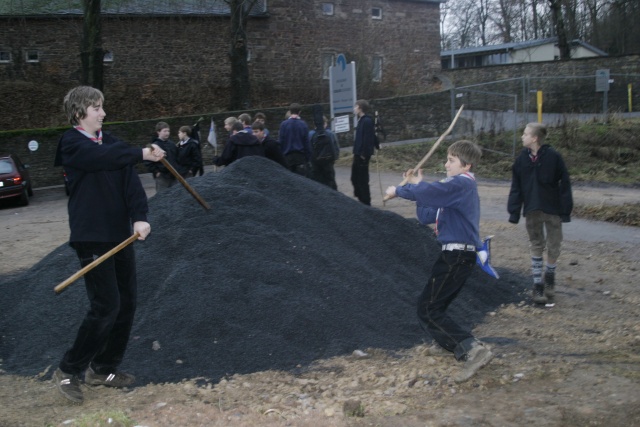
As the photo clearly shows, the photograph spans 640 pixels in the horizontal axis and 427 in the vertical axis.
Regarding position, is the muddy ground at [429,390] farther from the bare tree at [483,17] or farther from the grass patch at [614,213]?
the bare tree at [483,17]

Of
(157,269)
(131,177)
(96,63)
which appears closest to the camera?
(131,177)

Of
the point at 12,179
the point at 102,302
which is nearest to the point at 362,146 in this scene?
the point at 102,302

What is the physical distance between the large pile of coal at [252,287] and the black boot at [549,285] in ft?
1.08

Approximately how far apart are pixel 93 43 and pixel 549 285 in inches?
743

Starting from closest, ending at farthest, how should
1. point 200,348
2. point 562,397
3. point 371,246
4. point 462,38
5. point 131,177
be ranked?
1. point 562,397
2. point 131,177
3. point 200,348
4. point 371,246
5. point 462,38

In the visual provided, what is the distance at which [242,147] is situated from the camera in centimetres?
1048

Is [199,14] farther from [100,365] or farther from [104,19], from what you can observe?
[100,365]

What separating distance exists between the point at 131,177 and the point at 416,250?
3.55 meters

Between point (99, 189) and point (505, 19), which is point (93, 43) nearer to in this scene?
point (99, 189)

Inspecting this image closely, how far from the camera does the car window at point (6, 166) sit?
18.2 meters

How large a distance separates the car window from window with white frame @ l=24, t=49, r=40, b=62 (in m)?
13.5

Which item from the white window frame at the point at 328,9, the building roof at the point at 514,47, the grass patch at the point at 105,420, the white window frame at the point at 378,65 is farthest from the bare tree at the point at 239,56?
the building roof at the point at 514,47

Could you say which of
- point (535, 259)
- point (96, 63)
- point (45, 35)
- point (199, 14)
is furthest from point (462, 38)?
point (535, 259)

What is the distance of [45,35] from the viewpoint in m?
30.4
